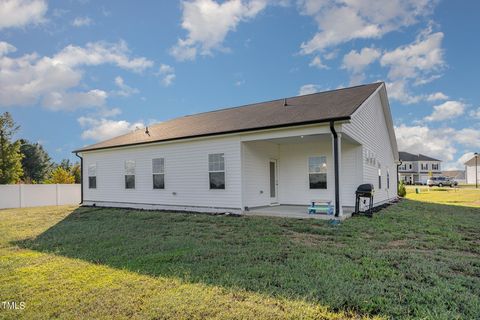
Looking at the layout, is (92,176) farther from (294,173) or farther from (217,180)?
(294,173)

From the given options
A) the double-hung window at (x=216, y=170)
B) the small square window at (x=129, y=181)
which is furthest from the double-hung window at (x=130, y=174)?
the double-hung window at (x=216, y=170)

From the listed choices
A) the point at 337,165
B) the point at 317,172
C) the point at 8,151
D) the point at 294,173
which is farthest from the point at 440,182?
the point at 8,151

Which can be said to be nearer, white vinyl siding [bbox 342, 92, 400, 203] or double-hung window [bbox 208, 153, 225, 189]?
white vinyl siding [bbox 342, 92, 400, 203]

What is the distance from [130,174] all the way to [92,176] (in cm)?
330

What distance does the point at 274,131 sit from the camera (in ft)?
32.4

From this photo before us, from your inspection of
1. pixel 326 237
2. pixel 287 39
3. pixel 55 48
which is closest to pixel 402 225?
pixel 326 237

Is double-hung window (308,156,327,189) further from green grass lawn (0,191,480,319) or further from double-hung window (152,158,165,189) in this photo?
double-hung window (152,158,165,189)

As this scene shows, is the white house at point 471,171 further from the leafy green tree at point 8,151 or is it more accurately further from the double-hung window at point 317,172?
the leafy green tree at point 8,151

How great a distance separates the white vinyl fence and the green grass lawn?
39.5 ft

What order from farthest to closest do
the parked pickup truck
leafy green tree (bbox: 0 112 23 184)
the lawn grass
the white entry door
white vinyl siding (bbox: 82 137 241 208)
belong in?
the parked pickup truck < leafy green tree (bbox: 0 112 23 184) < the lawn grass < the white entry door < white vinyl siding (bbox: 82 137 241 208)

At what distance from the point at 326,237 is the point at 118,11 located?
10131 mm

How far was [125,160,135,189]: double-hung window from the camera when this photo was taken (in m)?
13.8

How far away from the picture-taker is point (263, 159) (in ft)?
39.1

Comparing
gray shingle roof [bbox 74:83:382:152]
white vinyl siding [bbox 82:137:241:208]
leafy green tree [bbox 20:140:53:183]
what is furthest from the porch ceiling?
leafy green tree [bbox 20:140:53:183]
